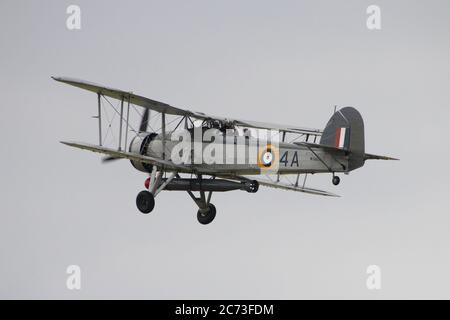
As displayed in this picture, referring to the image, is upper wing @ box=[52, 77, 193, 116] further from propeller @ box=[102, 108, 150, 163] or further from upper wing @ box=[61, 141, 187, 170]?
propeller @ box=[102, 108, 150, 163]

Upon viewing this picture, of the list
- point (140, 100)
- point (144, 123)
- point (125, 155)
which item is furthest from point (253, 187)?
point (144, 123)

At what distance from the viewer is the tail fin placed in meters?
29.1

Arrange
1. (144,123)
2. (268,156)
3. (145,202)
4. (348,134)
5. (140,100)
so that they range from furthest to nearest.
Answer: (144,123) < (140,100) < (145,202) < (268,156) < (348,134)

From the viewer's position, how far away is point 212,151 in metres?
31.2

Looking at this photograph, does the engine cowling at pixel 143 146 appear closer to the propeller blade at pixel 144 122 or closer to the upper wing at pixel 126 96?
the propeller blade at pixel 144 122

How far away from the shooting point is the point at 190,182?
3222 cm

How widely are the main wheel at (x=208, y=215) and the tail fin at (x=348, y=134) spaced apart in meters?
4.53

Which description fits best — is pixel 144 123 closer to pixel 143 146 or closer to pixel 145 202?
pixel 143 146

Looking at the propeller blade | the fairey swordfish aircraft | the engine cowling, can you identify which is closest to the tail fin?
the fairey swordfish aircraft

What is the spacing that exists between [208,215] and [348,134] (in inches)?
213

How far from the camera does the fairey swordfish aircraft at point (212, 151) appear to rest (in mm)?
29406

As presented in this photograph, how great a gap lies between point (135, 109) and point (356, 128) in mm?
5850

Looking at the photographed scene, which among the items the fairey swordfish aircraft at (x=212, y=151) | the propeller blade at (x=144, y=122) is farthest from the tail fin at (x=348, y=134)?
the propeller blade at (x=144, y=122)
